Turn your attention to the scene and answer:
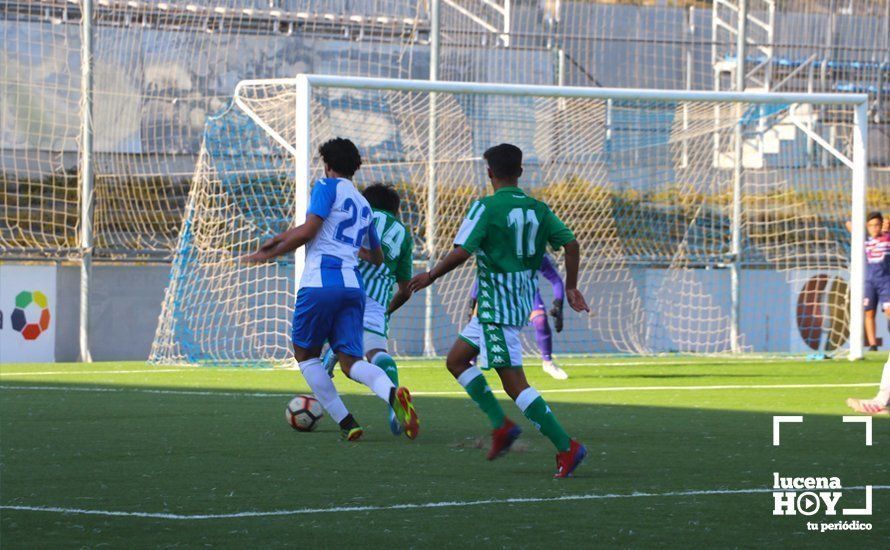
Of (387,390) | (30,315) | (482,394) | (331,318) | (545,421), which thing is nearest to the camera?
(545,421)

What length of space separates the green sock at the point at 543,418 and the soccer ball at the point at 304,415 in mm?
2153

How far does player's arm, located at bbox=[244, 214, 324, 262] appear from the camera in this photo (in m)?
7.88

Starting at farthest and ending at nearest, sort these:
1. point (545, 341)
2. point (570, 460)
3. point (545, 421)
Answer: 1. point (545, 341)
2. point (545, 421)
3. point (570, 460)

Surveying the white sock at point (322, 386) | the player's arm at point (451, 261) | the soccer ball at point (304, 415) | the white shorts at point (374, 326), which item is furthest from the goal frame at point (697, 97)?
the player's arm at point (451, 261)

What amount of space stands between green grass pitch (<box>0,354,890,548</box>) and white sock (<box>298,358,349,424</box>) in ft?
0.61

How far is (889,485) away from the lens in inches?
259

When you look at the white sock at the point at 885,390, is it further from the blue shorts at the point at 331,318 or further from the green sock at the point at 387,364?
the blue shorts at the point at 331,318

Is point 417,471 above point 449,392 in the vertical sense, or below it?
above

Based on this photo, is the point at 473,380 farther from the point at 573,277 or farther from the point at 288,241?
the point at 288,241

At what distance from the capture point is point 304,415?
29.5 feet

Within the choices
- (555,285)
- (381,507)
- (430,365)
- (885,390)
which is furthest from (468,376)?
(430,365)

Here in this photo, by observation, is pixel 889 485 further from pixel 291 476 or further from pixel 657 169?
pixel 657 169

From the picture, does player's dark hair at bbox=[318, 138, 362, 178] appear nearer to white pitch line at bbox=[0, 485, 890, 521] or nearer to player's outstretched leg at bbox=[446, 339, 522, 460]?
player's outstretched leg at bbox=[446, 339, 522, 460]

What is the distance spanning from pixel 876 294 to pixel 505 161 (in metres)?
12.3
